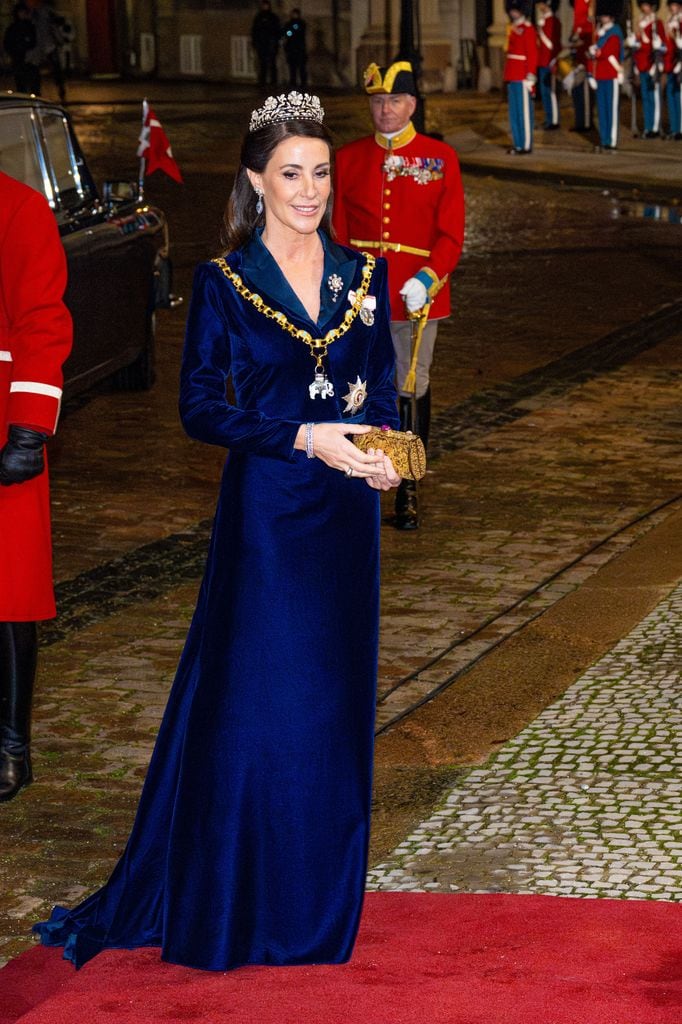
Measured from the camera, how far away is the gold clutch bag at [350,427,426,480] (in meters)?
3.97

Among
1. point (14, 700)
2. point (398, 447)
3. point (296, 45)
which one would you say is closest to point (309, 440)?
point (398, 447)

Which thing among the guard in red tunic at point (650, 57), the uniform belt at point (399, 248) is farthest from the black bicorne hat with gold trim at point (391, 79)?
the guard in red tunic at point (650, 57)

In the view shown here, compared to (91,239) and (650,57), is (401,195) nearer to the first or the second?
(91,239)

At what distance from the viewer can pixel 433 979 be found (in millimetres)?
3977

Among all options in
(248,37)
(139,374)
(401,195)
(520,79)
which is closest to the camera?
(401,195)

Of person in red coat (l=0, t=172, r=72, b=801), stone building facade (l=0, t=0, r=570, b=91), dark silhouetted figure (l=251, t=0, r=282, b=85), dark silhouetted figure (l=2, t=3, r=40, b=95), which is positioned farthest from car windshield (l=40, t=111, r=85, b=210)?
dark silhouetted figure (l=251, t=0, r=282, b=85)

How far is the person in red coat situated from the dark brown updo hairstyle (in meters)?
1.00

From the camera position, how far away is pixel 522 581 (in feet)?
24.4

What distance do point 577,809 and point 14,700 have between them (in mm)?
1597

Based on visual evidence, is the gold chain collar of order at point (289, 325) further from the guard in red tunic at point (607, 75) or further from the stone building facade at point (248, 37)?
the stone building facade at point (248, 37)

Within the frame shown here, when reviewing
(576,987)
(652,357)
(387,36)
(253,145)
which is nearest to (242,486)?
(253,145)

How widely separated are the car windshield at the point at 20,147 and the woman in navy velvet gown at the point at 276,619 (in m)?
5.06

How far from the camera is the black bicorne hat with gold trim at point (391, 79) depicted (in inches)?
304

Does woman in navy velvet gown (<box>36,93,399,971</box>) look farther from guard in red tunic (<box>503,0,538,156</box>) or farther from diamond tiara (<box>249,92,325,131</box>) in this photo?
guard in red tunic (<box>503,0,538,156</box>)
